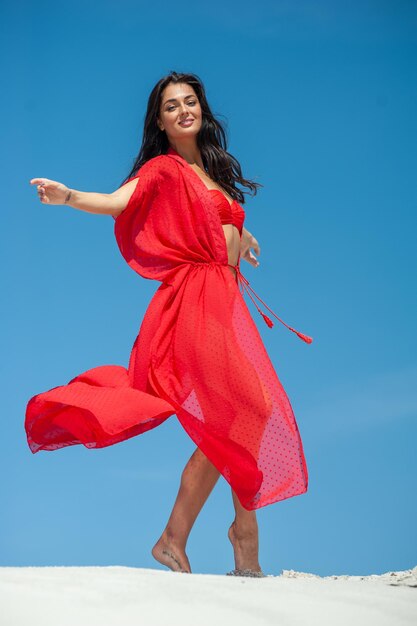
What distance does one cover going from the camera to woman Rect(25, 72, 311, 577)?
3453 mm

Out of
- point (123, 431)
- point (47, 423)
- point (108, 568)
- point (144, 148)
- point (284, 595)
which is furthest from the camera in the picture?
point (144, 148)

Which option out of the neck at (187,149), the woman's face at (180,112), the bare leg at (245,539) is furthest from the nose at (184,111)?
the bare leg at (245,539)

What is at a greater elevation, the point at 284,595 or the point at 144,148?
the point at 144,148

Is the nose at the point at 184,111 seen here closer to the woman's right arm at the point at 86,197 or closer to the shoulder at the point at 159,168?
the shoulder at the point at 159,168

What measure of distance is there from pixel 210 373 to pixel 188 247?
567mm

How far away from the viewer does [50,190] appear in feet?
11.5

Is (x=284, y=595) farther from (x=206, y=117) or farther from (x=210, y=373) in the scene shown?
(x=206, y=117)

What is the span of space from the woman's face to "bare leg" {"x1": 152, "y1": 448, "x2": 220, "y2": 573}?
4.64 ft

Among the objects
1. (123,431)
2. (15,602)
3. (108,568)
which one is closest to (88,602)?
(15,602)

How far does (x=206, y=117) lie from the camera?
4.23m

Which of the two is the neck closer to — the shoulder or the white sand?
the shoulder

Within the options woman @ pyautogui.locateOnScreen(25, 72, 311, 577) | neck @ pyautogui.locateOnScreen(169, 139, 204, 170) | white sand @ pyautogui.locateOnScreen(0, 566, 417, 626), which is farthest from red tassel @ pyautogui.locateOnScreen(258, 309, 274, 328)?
white sand @ pyautogui.locateOnScreen(0, 566, 417, 626)

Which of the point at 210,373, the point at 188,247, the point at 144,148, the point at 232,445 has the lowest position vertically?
the point at 232,445

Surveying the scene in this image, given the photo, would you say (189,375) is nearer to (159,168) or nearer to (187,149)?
(159,168)
